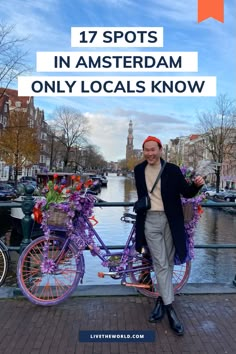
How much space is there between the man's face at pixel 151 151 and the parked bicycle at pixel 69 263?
84 cm

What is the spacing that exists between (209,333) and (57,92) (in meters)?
2.50

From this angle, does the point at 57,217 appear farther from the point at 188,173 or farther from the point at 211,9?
the point at 211,9

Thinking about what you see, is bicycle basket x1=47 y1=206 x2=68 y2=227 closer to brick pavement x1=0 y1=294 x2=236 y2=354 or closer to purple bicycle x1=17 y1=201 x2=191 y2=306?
purple bicycle x1=17 y1=201 x2=191 y2=306

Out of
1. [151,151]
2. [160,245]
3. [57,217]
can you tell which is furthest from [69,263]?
[151,151]

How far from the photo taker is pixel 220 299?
4.14 meters

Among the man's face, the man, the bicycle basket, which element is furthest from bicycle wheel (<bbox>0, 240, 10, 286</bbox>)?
the man's face

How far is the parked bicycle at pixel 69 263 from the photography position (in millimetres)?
3906

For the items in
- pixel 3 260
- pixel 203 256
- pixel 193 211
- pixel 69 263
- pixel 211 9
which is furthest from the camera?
pixel 203 256

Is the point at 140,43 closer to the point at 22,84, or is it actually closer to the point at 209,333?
the point at 22,84

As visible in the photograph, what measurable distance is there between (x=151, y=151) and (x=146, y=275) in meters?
1.52

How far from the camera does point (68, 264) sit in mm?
4070

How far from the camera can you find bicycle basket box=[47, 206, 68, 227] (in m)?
3.81

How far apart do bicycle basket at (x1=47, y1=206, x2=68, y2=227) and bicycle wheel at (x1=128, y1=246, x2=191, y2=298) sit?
847mm

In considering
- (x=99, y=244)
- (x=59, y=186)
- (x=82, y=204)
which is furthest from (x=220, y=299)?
(x=59, y=186)
